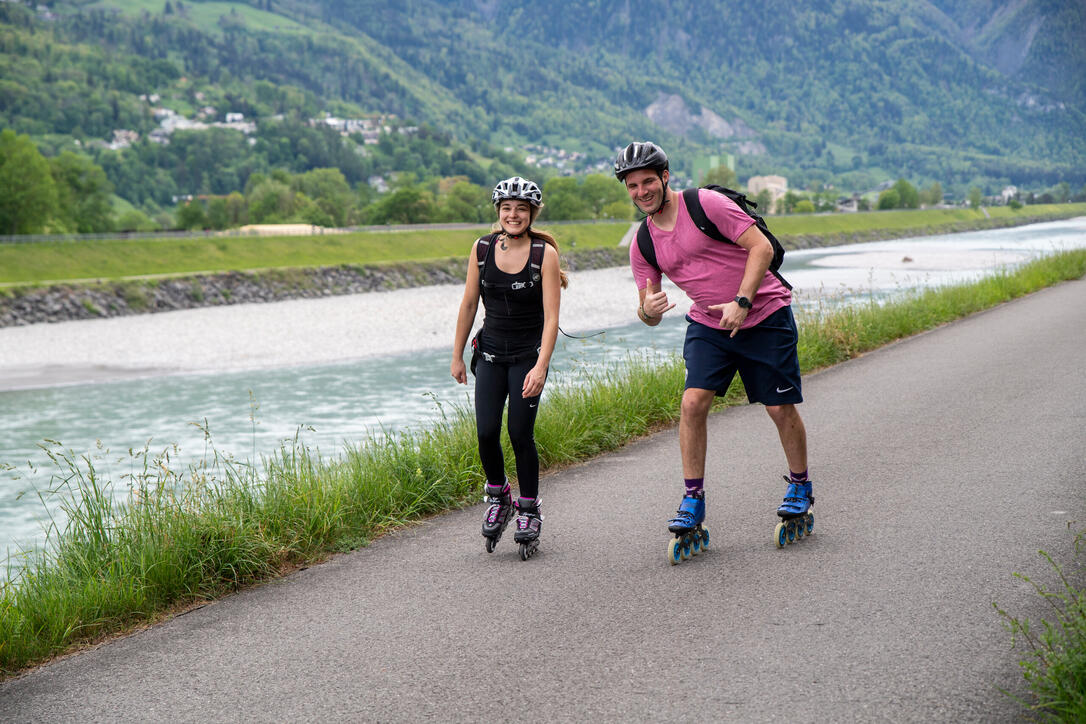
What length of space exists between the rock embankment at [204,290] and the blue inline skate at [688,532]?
42.4m

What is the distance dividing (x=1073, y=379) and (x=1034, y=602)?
7.52 metres

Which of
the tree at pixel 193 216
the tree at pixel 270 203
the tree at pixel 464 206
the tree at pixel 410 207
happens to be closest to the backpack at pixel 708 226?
the tree at pixel 464 206

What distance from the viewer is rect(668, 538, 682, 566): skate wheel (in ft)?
17.3

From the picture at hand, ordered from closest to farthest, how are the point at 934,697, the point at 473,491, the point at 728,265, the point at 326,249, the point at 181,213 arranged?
the point at 934,697 → the point at 728,265 → the point at 473,491 → the point at 326,249 → the point at 181,213

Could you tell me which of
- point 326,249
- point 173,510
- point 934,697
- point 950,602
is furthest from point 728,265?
point 326,249

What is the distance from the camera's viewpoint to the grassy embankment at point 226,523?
15.9ft

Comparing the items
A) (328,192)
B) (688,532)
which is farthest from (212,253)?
(328,192)

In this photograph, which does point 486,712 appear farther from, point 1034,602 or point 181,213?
point 181,213

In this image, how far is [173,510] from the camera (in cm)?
575

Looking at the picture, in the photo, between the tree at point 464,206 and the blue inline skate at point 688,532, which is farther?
the tree at point 464,206

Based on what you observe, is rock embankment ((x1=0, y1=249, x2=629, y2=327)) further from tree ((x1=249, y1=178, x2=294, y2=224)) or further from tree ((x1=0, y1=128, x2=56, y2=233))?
tree ((x1=249, y1=178, x2=294, y2=224))

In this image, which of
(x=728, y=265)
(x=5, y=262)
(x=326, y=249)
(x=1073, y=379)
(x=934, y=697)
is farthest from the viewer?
(x=326, y=249)

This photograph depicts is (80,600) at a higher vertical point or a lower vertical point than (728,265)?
lower

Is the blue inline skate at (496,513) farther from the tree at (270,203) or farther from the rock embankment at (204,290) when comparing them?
the tree at (270,203)
